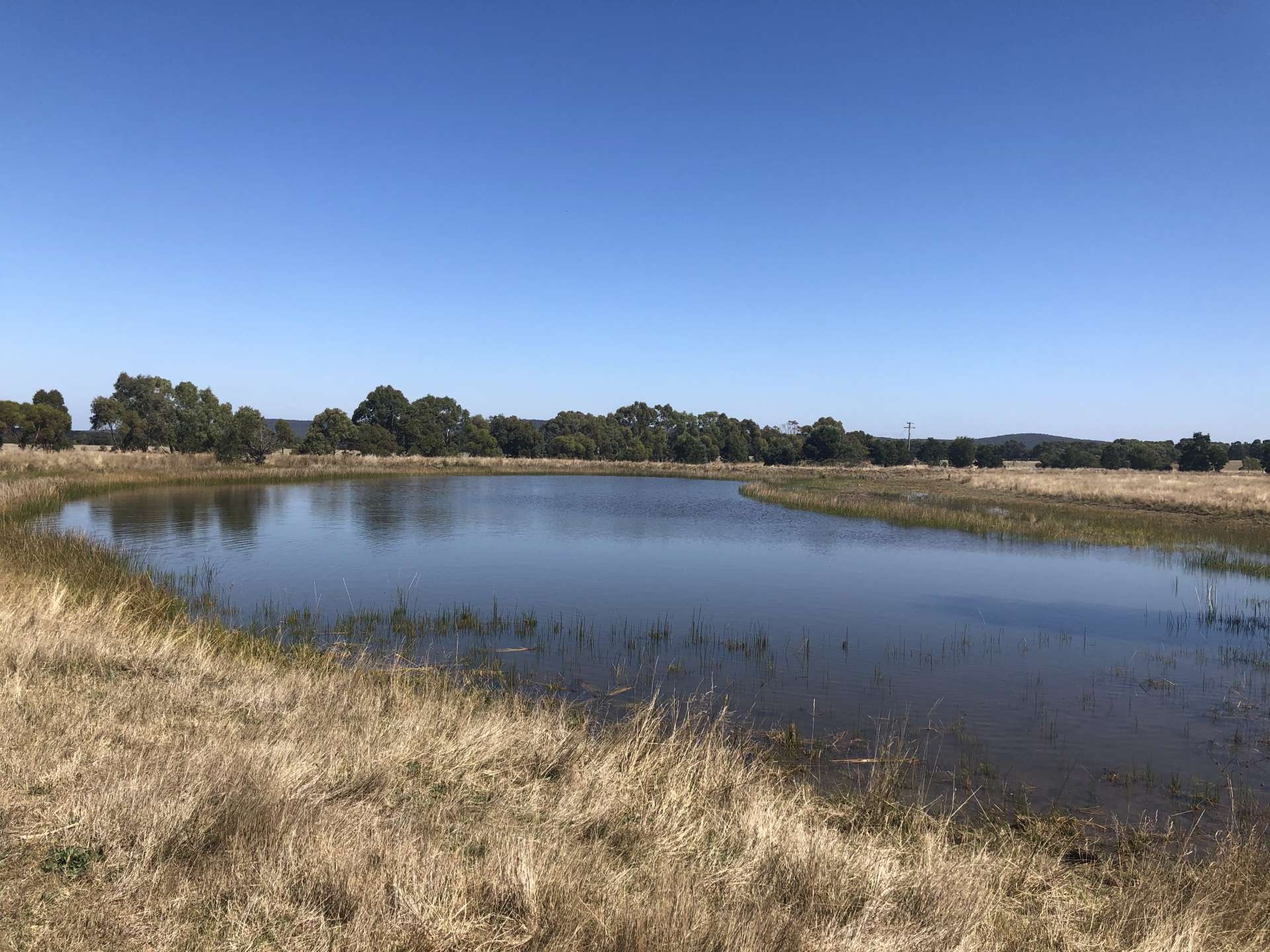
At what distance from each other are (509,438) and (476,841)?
10012 centimetres

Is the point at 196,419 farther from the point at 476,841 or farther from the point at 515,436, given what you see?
the point at 476,841

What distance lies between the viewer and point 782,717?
378 inches

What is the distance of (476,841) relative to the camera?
4645mm

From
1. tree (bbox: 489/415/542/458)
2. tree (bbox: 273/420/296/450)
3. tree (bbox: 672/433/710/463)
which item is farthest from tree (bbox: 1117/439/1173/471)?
tree (bbox: 273/420/296/450)

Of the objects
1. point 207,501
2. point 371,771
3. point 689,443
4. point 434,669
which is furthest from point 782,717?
point 689,443

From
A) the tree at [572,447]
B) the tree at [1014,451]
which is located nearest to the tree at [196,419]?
the tree at [572,447]

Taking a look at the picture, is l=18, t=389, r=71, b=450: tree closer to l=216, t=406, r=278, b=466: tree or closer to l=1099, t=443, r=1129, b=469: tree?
l=216, t=406, r=278, b=466: tree

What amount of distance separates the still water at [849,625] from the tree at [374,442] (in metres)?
49.4

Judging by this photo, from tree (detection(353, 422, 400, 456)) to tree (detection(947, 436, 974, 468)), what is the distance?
287 ft

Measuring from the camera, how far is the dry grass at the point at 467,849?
11.8ft

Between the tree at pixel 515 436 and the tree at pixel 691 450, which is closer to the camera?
the tree at pixel 515 436

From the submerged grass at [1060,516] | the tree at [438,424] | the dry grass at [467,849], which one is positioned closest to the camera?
the dry grass at [467,849]

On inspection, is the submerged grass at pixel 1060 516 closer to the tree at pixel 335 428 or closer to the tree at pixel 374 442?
the tree at pixel 374 442

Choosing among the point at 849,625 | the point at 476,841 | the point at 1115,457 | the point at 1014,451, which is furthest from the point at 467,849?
the point at 1014,451
